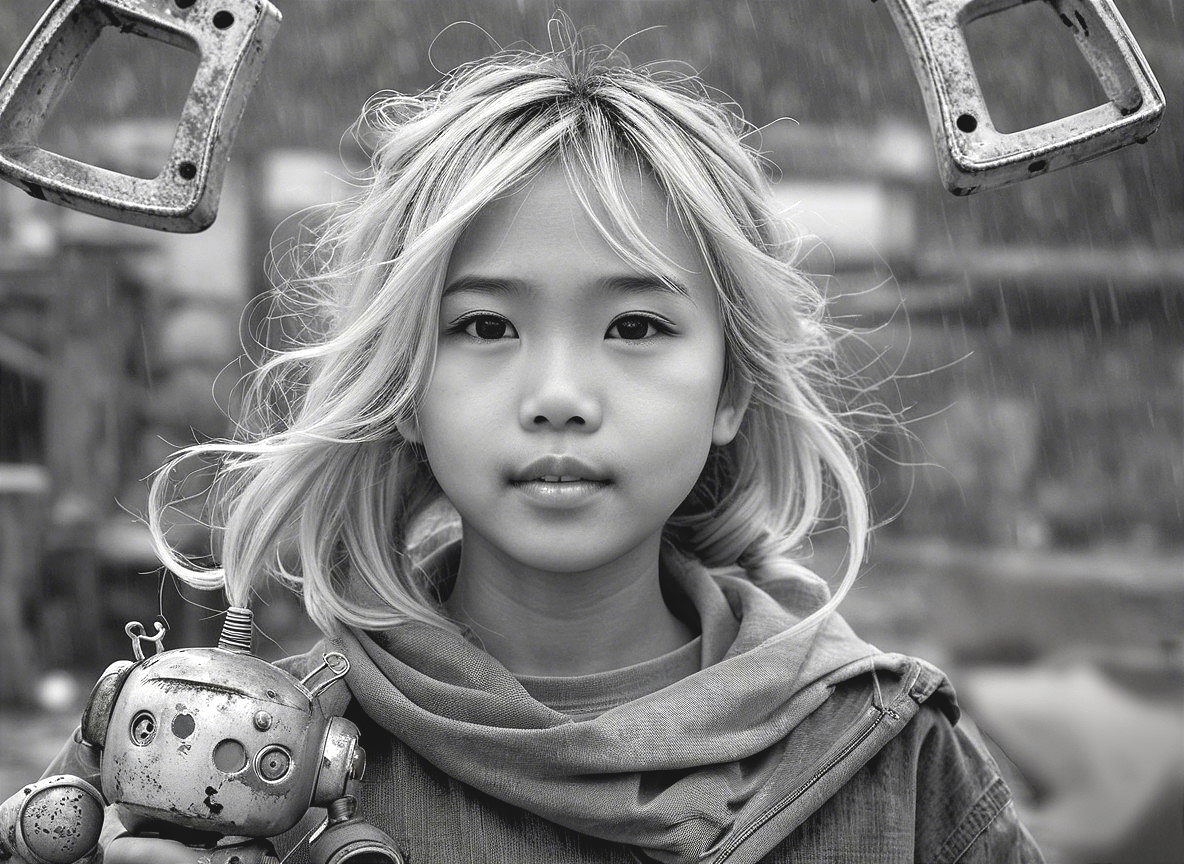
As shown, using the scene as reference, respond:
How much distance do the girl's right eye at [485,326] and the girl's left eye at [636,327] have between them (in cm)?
10

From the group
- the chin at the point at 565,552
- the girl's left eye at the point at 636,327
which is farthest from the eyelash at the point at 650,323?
the chin at the point at 565,552

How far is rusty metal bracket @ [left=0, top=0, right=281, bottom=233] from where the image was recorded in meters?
1.05

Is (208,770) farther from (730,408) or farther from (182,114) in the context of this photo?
(730,408)

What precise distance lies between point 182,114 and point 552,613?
26.2 inches

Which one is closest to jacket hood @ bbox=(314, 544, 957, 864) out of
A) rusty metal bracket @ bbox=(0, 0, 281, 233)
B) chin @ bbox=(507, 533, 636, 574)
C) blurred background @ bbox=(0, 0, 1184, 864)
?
chin @ bbox=(507, 533, 636, 574)

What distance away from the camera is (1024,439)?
450cm

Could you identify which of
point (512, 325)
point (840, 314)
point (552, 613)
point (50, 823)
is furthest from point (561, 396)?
point (840, 314)

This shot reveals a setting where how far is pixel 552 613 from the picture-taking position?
1454 mm

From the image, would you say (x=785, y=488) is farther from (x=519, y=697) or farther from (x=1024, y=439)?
(x=1024, y=439)

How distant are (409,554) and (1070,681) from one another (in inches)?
93.0

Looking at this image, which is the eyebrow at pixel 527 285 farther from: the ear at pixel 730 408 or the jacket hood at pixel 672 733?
the jacket hood at pixel 672 733

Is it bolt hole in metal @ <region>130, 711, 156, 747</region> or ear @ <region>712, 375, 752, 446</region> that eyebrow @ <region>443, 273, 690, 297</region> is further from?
bolt hole in metal @ <region>130, 711, 156, 747</region>

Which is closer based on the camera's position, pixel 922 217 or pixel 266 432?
pixel 266 432

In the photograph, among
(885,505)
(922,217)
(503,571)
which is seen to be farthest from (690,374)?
(885,505)
